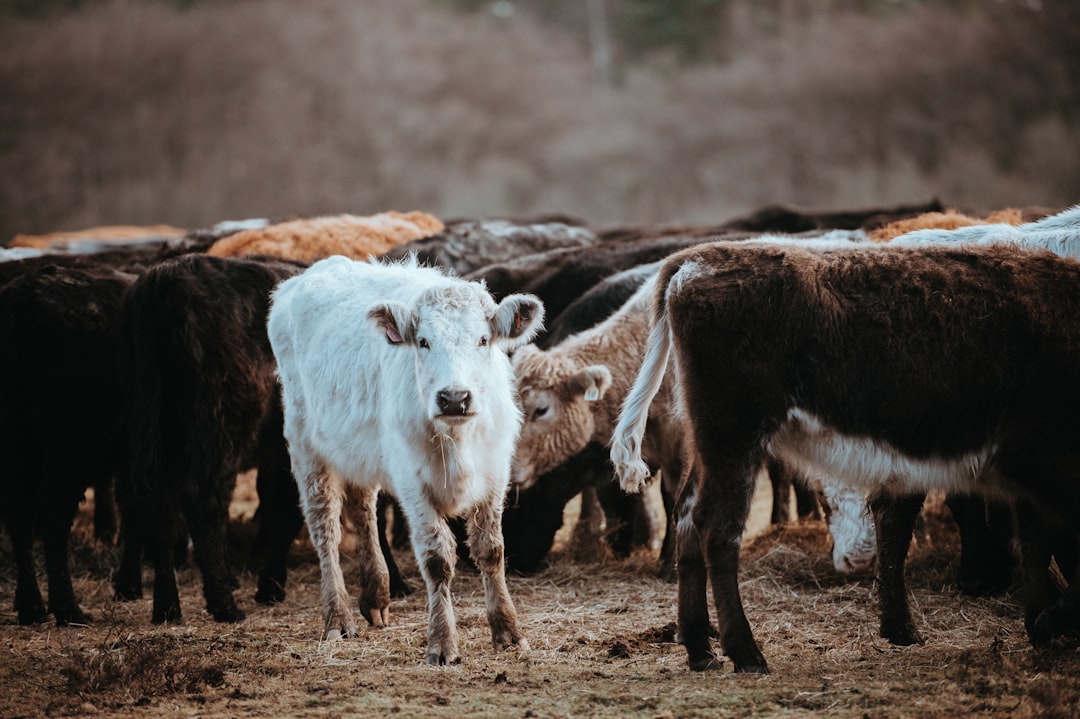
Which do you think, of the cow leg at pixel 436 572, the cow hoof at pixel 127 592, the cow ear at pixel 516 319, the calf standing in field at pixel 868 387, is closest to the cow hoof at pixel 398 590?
the cow hoof at pixel 127 592

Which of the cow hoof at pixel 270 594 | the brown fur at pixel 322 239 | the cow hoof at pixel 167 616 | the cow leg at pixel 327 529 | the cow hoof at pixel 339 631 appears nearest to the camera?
the cow hoof at pixel 339 631

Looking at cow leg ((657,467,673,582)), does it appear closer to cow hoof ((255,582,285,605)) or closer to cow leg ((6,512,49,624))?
cow hoof ((255,582,285,605))

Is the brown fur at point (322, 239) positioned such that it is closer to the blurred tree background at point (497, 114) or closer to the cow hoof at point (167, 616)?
the cow hoof at point (167, 616)

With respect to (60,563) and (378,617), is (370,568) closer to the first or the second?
(378,617)

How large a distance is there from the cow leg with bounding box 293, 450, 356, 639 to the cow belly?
2.56 metres

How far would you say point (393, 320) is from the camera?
540 cm

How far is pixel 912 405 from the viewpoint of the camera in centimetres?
473

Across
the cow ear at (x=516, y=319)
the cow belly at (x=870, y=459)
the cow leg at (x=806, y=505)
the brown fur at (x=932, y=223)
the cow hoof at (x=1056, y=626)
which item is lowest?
the cow hoof at (x=1056, y=626)

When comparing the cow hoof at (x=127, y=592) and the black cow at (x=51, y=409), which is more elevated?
the black cow at (x=51, y=409)

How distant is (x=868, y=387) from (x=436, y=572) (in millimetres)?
2179

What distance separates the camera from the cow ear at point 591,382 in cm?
659

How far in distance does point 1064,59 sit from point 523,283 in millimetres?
23660

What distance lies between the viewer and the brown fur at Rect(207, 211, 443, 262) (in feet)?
34.5

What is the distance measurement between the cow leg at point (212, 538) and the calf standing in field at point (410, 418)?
0.52 metres
